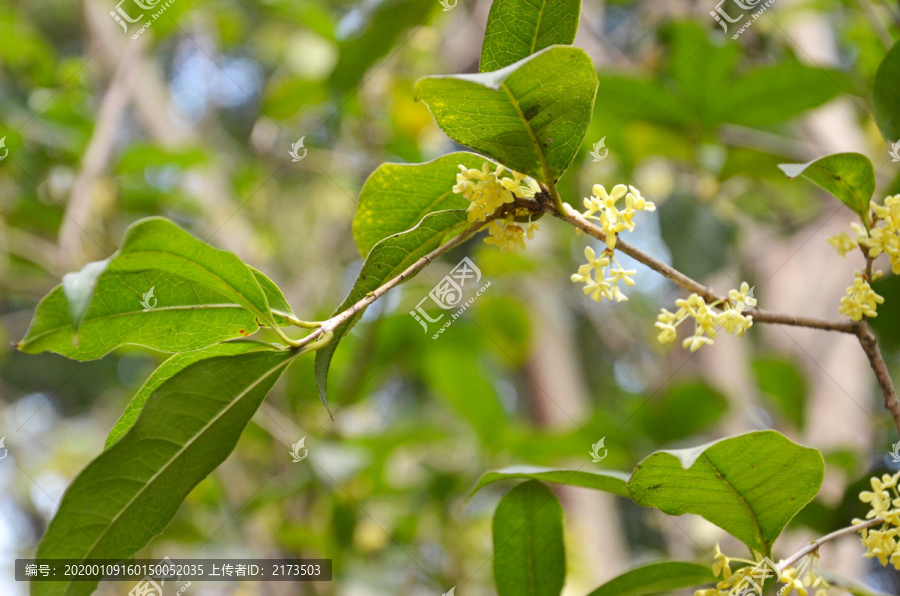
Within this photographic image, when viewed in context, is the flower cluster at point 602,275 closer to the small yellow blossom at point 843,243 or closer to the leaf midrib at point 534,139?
the leaf midrib at point 534,139

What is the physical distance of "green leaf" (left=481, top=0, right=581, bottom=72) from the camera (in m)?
0.68

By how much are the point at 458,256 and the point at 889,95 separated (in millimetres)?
2025

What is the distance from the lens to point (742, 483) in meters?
0.71

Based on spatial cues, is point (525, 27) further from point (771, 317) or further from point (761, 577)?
point (761, 577)

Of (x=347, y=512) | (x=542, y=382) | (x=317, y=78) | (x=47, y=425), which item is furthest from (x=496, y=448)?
(x=47, y=425)

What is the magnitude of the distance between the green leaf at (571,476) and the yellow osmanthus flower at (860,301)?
12.0 inches

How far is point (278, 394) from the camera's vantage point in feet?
6.86

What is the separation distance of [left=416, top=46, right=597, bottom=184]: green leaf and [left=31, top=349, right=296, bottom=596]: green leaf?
0.94 feet

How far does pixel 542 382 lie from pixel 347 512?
40.6 inches

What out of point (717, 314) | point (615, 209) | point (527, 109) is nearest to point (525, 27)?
point (527, 109)

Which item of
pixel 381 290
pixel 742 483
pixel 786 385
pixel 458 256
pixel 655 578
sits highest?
pixel 458 256

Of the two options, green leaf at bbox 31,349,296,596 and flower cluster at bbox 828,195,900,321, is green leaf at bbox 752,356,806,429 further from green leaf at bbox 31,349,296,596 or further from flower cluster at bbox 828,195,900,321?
green leaf at bbox 31,349,296,596

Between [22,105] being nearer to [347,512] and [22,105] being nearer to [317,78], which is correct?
[317,78]

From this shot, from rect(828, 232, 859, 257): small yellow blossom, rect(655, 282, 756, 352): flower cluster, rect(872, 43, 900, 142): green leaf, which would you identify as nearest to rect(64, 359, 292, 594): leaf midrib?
rect(655, 282, 756, 352): flower cluster
